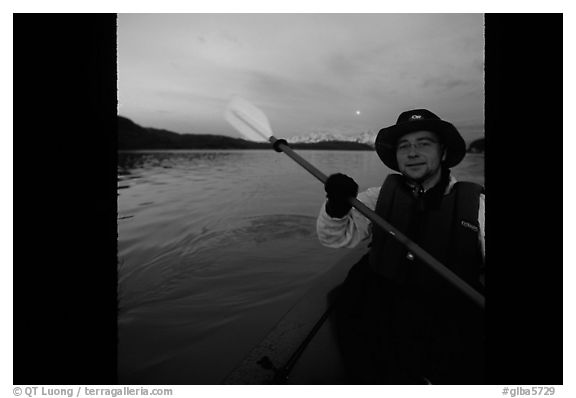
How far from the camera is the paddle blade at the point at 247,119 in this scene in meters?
3.25

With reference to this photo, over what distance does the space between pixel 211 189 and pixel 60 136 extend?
49.3 ft

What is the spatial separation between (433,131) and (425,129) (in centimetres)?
9

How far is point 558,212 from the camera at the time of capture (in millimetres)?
1128

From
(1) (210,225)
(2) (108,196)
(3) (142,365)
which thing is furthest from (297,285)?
(1) (210,225)

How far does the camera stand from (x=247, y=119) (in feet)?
11.1

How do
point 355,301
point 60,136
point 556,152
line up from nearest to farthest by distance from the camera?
point 556,152
point 60,136
point 355,301

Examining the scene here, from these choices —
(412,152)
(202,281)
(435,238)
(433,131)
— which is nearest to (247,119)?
(412,152)

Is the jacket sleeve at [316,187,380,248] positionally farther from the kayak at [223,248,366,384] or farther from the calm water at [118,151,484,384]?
the calm water at [118,151,484,384]

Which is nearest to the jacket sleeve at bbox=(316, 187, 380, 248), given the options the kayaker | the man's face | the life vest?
the kayaker

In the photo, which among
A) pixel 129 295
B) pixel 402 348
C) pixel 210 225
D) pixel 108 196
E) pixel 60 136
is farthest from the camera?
pixel 210 225

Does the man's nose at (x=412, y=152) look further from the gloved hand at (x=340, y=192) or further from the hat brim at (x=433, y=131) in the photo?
the gloved hand at (x=340, y=192)

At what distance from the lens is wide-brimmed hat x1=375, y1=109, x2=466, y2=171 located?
228 cm

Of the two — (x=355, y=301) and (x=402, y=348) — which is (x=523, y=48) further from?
(x=355, y=301)

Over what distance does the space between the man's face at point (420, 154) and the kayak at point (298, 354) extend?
1.54 metres
